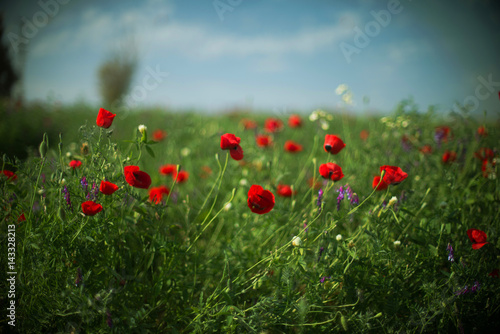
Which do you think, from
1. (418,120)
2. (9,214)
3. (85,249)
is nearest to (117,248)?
(85,249)

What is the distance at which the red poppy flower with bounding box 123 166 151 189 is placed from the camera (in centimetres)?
113

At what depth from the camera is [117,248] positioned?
1.33 m

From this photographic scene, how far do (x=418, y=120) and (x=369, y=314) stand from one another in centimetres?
180

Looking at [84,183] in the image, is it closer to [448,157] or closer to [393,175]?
[393,175]

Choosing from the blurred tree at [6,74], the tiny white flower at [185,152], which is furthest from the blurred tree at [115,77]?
the tiny white flower at [185,152]

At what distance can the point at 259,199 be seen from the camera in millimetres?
1200

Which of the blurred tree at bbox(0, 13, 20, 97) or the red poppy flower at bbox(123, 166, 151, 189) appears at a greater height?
the red poppy flower at bbox(123, 166, 151, 189)

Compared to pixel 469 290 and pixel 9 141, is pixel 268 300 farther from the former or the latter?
pixel 9 141

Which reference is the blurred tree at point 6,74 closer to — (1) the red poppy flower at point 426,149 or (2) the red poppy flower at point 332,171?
(2) the red poppy flower at point 332,171

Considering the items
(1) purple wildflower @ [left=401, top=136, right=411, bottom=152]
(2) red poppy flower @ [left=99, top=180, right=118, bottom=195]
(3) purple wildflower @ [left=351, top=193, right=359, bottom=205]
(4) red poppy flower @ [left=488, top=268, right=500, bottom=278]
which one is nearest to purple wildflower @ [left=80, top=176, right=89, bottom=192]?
(2) red poppy flower @ [left=99, top=180, right=118, bottom=195]

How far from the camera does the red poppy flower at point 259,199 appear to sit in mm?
1201

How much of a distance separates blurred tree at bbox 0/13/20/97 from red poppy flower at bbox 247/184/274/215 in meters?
7.41

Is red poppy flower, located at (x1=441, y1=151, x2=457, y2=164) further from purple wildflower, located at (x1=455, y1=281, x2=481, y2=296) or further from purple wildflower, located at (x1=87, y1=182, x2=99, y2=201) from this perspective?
purple wildflower, located at (x1=87, y1=182, x2=99, y2=201)

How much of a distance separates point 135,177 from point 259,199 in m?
0.54
